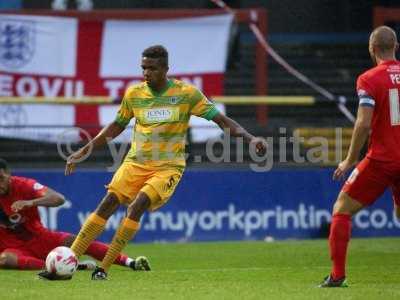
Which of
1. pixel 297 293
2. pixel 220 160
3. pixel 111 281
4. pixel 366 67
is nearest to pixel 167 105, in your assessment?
pixel 111 281

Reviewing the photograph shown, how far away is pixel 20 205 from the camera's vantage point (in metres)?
12.3

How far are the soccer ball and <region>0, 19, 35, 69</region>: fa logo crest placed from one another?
957cm

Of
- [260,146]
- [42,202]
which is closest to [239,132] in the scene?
[260,146]

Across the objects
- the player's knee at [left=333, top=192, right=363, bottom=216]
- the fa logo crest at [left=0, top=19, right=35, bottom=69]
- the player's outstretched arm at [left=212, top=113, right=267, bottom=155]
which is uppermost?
the fa logo crest at [left=0, top=19, right=35, bottom=69]

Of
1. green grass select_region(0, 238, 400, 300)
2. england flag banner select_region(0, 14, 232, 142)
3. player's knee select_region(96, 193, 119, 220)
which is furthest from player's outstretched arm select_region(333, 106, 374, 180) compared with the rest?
england flag banner select_region(0, 14, 232, 142)

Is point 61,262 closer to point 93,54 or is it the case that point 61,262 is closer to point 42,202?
point 42,202

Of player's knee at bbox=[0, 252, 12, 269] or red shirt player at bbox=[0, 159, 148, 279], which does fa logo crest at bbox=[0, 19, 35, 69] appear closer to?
red shirt player at bbox=[0, 159, 148, 279]

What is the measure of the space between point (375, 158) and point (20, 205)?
4.00m

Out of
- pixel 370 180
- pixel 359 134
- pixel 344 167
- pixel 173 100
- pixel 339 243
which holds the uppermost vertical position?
pixel 173 100

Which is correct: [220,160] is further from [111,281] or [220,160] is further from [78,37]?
[111,281]

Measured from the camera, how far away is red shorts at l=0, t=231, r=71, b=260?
12.9 m

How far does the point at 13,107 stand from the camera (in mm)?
19562

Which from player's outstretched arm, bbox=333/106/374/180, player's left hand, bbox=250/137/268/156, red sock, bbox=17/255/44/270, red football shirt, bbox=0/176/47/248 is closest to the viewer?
player's outstretched arm, bbox=333/106/374/180

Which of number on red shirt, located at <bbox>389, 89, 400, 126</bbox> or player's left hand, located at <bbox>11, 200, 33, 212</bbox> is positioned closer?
number on red shirt, located at <bbox>389, 89, 400, 126</bbox>
